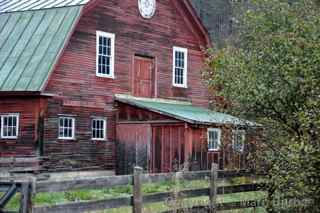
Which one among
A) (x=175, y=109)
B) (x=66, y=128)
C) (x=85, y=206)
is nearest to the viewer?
(x=85, y=206)

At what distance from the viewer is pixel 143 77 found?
92.0 ft

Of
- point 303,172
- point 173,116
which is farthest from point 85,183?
point 173,116

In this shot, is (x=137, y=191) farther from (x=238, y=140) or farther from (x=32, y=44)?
(x=32, y=44)

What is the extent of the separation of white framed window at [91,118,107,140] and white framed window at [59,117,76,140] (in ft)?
3.63

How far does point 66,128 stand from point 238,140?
12126 millimetres

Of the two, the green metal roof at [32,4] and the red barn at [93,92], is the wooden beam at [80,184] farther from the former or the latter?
the green metal roof at [32,4]

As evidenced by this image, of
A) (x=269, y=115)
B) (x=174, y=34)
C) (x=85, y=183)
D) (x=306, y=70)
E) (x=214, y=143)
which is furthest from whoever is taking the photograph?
(x=174, y=34)

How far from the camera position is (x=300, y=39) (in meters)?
12.0

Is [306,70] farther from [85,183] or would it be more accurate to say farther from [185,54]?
[185,54]

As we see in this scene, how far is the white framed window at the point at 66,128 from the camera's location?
24.2 meters

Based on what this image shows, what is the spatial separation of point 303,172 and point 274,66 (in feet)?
7.69

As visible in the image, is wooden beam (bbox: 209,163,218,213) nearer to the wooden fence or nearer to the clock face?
the wooden fence

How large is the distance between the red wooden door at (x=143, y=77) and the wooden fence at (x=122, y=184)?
45.9 feet

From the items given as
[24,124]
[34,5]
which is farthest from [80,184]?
[34,5]
